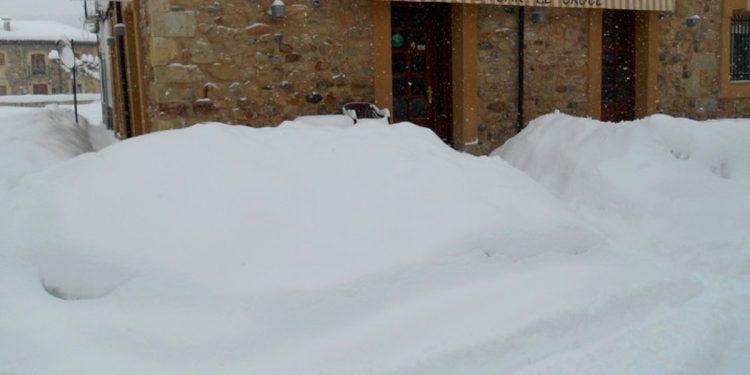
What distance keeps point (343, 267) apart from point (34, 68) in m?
43.3

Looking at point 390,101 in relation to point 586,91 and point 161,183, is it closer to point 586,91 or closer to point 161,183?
point 586,91

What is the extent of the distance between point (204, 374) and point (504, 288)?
1878 millimetres

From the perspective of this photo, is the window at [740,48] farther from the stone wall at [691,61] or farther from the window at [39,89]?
the window at [39,89]

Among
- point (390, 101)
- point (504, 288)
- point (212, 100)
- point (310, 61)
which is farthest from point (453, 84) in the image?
point (504, 288)

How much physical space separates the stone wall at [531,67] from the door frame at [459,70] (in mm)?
150

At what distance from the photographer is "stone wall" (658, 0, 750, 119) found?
10156 mm

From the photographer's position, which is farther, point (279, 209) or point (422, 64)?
point (422, 64)

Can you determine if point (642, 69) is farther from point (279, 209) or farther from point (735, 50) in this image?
point (279, 209)

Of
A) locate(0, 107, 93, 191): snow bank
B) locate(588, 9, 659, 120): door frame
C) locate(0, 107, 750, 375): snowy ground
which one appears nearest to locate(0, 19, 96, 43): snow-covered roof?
locate(0, 107, 93, 191): snow bank

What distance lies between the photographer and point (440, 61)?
903cm

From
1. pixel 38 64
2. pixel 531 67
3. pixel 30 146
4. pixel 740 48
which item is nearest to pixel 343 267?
pixel 30 146

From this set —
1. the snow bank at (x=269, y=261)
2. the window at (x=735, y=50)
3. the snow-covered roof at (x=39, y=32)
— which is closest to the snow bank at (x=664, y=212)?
the snow bank at (x=269, y=261)

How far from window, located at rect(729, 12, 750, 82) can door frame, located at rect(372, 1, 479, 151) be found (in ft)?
19.4

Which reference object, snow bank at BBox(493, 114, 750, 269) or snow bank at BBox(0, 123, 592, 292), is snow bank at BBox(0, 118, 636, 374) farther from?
snow bank at BBox(493, 114, 750, 269)
